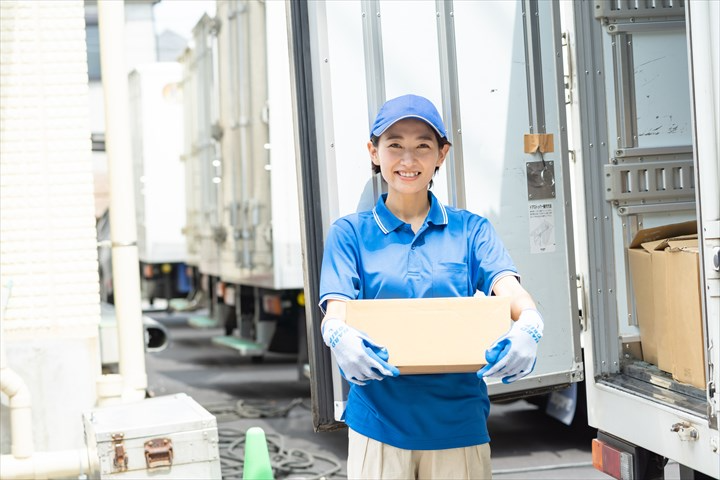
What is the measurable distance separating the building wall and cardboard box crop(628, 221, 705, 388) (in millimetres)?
3209

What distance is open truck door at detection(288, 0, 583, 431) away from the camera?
4.46 meters

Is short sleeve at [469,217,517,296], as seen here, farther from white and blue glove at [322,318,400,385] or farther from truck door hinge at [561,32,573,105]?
truck door hinge at [561,32,573,105]

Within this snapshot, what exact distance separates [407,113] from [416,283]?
0.53 m

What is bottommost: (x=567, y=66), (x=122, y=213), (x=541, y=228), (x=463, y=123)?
(x=541, y=228)

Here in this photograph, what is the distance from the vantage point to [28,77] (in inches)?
248

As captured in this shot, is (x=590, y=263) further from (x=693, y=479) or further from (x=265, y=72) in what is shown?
(x=265, y=72)

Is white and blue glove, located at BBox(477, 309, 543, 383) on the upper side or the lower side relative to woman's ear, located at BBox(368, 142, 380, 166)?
lower

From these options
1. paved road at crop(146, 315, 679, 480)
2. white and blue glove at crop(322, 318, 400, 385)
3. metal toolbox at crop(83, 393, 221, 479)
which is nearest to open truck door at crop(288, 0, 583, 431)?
→ metal toolbox at crop(83, 393, 221, 479)

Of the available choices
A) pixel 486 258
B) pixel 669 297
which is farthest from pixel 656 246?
pixel 486 258

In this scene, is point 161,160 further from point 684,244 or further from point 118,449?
point 684,244

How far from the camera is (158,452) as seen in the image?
5.08 meters

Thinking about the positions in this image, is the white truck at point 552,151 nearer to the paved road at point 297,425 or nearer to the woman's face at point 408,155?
the woman's face at point 408,155

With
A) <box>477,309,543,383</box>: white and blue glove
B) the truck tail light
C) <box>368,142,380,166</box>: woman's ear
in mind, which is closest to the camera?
<box>477,309,543,383</box>: white and blue glove

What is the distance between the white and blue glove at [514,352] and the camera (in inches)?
124
